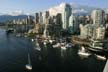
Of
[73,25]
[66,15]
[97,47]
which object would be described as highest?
[66,15]

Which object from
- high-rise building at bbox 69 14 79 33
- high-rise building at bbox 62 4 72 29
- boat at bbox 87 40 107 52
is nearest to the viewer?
boat at bbox 87 40 107 52

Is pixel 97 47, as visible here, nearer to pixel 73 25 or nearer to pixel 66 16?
pixel 73 25

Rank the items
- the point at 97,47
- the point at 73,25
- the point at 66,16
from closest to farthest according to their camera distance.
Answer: the point at 97,47
the point at 73,25
the point at 66,16

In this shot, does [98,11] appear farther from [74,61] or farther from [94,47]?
[74,61]

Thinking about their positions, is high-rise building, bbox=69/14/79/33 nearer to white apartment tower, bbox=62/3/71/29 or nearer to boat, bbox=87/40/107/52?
white apartment tower, bbox=62/3/71/29

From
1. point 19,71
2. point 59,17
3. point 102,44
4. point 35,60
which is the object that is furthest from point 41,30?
point 19,71

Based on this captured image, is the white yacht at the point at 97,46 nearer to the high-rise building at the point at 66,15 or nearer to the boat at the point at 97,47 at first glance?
the boat at the point at 97,47

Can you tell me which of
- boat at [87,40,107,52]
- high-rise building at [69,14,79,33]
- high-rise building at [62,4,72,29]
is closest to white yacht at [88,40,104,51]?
boat at [87,40,107,52]

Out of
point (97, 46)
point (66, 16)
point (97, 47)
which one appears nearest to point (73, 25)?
point (66, 16)

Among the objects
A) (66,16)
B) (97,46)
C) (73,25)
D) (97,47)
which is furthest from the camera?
(66,16)

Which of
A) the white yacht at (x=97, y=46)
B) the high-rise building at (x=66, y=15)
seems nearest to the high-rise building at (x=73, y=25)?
the high-rise building at (x=66, y=15)

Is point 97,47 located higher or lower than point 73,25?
lower
